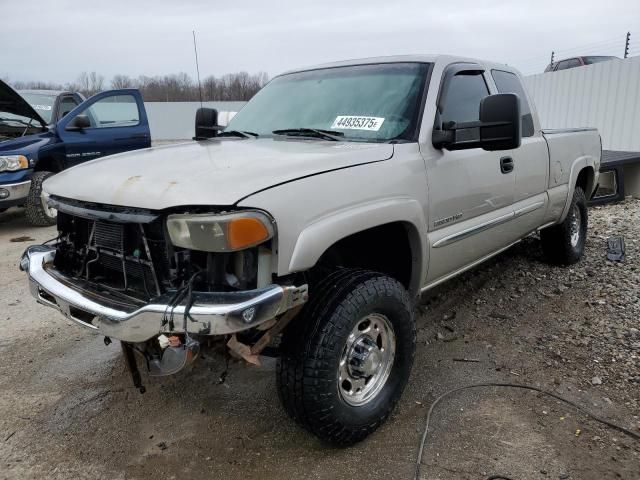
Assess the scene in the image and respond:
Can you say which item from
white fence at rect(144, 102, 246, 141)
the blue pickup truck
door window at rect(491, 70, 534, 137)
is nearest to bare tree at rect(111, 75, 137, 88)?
the blue pickup truck

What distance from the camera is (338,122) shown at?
313 centimetres

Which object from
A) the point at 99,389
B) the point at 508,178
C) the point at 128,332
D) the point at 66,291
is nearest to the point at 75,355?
the point at 99,389

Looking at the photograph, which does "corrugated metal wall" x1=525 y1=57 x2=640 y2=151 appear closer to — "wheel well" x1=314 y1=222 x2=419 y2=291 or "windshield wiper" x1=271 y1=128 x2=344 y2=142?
"windshield wiper" x1=271 y1=128 x2=344 y2=142

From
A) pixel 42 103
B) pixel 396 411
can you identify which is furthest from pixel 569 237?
pixel 42 103

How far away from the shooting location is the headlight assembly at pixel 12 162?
6770 millimetres

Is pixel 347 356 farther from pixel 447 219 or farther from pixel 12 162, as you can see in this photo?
pixel 12 162

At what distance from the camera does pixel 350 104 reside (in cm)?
321

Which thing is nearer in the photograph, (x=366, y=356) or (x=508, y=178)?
(x=366, y=356)

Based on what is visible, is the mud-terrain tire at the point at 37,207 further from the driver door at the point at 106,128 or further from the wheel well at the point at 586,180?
the wheel well at the point at 586,180

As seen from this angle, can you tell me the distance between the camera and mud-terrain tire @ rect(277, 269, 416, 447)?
228 cm

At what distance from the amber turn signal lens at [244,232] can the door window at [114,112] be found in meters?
6.93

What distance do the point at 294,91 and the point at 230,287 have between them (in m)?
1.92

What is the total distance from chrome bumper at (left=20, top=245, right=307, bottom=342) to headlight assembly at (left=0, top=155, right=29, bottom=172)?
534 cm

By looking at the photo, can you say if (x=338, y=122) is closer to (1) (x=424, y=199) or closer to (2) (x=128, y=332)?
(1) (x=424, y=199)
